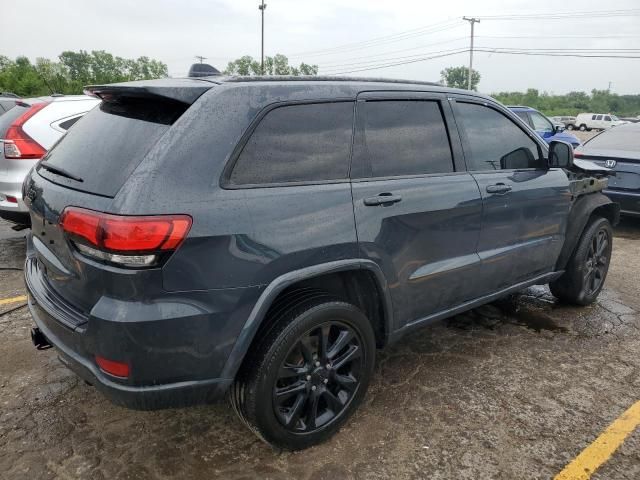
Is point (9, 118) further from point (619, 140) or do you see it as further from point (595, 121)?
point (595, 121)

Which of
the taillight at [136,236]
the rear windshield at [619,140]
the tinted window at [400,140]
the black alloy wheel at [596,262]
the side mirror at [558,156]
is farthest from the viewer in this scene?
the rear windshield at [619,140]

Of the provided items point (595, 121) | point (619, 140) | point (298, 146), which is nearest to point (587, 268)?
point (298, 146)

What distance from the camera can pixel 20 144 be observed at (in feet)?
16.5

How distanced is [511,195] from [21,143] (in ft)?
14.7

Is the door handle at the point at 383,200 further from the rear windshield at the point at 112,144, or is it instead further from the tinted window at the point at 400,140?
the rear windshield at the point at 112,144

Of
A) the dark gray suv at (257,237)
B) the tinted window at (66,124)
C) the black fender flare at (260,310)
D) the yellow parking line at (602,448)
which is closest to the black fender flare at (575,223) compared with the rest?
the dark gray suv at (257,237)

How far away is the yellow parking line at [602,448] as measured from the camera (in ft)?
7.95

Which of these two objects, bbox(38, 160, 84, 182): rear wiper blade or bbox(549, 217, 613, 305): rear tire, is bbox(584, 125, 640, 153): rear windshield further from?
bbox(38, 160, 84, 182): rear wiper blade

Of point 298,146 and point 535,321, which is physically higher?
point 298,146

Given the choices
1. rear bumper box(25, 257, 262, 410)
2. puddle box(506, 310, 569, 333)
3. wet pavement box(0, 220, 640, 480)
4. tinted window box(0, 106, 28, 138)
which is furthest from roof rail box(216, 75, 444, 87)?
tinted window box(0, 106, 28, 138)

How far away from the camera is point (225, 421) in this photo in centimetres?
280

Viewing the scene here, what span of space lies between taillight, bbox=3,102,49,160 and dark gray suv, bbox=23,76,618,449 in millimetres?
2595

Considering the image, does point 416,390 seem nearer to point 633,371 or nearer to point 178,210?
point 633,371

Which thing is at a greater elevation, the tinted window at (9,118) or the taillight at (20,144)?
the tinted window at (9,118)
